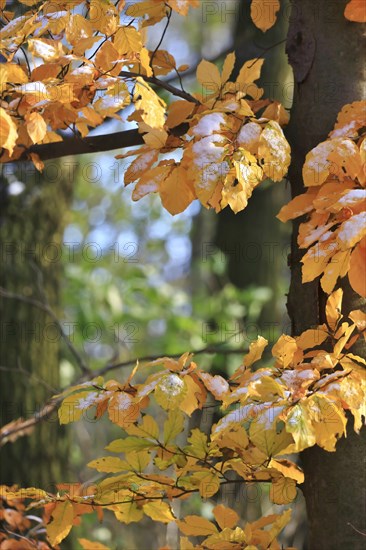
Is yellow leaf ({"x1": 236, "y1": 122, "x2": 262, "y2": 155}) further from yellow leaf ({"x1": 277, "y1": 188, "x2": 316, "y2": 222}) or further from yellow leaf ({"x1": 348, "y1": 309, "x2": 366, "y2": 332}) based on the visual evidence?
yellow leaf ({"x1": 348, "y1": 309, "x2": 366, "y2": 332})

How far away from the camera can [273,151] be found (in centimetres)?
131

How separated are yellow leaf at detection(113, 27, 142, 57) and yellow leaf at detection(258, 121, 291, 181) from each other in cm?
29

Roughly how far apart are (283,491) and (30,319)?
7.46ft

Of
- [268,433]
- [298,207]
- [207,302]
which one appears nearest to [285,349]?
[268,433]

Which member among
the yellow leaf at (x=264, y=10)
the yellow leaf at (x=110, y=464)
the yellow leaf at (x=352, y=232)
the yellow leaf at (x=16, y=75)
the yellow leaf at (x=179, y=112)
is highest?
the yellow leaf at (x=264, y=10)

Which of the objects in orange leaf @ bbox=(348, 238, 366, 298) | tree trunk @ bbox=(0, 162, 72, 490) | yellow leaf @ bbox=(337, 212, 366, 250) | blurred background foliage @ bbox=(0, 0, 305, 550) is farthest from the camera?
blurred background foliage @ bbox=(0, 0, 305, 550)

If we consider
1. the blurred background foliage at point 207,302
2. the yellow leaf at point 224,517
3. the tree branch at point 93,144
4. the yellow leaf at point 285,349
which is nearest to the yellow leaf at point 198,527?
the yellow leaf at point 224,517

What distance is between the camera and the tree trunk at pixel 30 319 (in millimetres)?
3330

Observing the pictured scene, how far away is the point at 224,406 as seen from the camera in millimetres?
1185

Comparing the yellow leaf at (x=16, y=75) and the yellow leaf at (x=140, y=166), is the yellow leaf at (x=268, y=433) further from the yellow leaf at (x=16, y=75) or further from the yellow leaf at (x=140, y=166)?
the yellow leaf at (x=16, y=75)

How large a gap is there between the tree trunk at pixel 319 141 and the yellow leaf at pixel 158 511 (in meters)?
0.31

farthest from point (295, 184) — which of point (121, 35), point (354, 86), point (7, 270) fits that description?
point (7, 270)

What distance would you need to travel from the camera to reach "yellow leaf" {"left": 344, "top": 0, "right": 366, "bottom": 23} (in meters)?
1.47

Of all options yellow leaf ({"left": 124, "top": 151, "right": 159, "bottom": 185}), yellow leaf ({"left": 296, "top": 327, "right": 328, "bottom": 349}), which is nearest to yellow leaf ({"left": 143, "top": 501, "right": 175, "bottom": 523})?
yellow leaf ({"left": 296, "top": 327, "right": 328, "bottom": 349})
